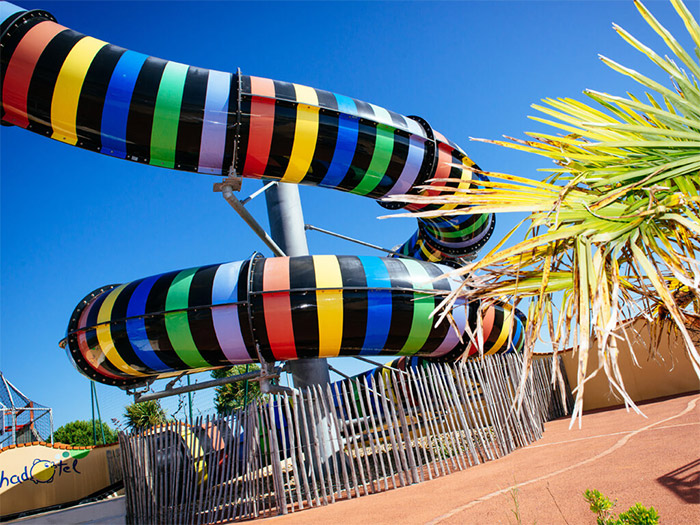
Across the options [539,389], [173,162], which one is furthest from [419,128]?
[539,389]

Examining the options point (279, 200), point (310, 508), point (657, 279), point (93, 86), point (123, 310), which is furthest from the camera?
point (279, 200)

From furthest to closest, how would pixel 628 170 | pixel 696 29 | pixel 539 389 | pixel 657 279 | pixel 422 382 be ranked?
pixel 539 389 → pixel 422 382 → pixel 628 170 → pixel 696 29 → pixel 657 279

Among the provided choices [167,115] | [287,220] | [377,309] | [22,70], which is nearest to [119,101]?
[167,115]

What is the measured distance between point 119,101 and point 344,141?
7.71ft

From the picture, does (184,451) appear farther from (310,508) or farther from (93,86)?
(93,86)

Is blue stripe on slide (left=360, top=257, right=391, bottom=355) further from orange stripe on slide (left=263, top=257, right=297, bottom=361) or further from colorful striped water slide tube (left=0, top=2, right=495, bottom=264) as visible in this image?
colorful striped water slide tube (left=0, top=2, right=495, bottom=264)

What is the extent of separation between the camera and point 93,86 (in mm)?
4652

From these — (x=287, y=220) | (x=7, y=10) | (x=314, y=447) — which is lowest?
(x=314, y=447)

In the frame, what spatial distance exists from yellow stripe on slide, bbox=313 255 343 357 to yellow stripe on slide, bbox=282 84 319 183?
4.10 ft

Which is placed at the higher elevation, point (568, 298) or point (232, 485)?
point (568, 298)

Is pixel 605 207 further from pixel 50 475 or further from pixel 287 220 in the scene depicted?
pixel 50 475

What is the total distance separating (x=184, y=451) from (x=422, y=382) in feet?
10.9

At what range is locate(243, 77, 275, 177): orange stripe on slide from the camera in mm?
5172

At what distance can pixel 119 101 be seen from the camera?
15.4 feet
